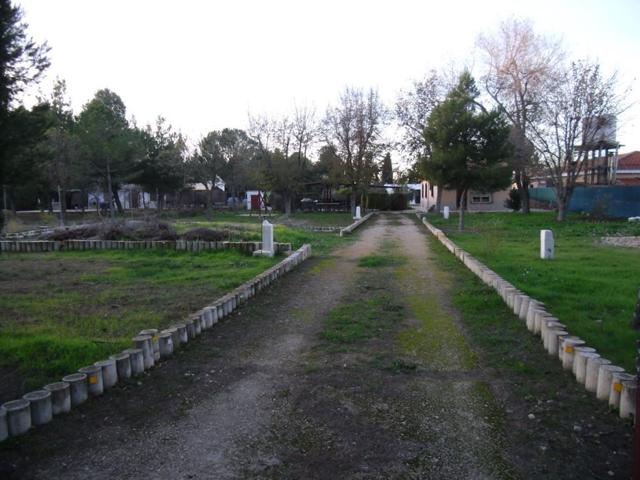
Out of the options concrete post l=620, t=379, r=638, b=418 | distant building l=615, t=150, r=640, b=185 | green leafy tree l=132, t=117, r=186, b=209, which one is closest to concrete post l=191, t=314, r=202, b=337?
concrete post l=620, t=379, r=638, b=418

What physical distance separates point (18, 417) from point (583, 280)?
863 centimetres

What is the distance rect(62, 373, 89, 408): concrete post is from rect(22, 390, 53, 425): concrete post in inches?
10.0

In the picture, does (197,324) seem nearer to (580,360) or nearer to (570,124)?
(580,360)

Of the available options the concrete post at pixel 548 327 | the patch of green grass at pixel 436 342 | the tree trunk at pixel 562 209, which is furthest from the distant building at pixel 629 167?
the concrete post at pixel 548 327

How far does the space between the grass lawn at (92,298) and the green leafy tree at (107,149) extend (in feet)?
61.9

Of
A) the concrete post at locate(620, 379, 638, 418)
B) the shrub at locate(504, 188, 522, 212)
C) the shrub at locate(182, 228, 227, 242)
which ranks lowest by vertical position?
the concrete post at locate(620, 379, 638, 418)

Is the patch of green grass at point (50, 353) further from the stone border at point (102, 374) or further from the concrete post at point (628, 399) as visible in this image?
the concrete post at point (628, 399)

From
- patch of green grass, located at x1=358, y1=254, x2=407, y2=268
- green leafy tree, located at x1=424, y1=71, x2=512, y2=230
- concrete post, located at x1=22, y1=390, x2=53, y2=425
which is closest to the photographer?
concrete post, located at x1=22, y1=390, x2=53, y2=425

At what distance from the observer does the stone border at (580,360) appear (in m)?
4.08

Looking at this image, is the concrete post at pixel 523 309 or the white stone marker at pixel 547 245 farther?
the white stone marker at pixel 547 245

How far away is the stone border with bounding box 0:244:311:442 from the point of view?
12.4 ft

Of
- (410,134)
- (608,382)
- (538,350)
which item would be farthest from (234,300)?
(410,134)

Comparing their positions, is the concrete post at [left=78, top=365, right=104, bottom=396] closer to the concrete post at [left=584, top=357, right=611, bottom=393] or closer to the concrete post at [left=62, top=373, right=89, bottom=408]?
the concrete post at [left=62, top=373, right=89, bottom=408]

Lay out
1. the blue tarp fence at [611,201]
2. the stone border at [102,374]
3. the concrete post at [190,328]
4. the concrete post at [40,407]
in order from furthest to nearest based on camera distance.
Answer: the blue tarp fence at [611,201]
the concrete post at [190,328]
the concrete post at [40,407]
the stone border at [102,374]
